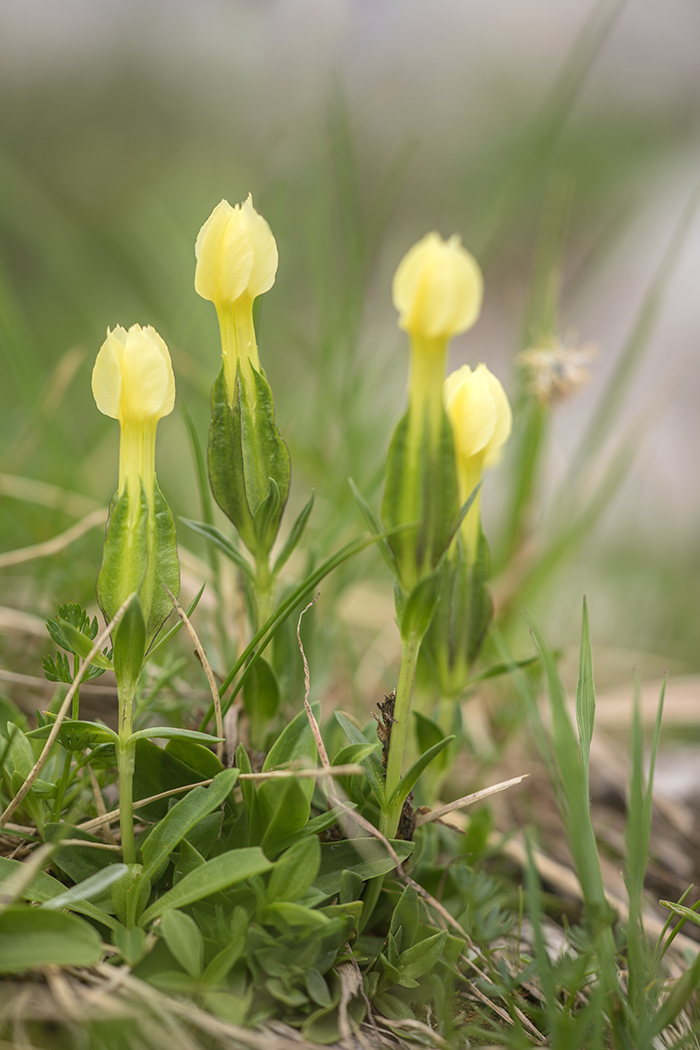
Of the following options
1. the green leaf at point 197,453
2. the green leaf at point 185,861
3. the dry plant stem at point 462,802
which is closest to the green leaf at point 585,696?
the dry plant stem at point 462,802

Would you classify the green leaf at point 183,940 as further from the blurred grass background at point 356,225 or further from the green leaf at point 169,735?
the blurred grass background at point 356,225

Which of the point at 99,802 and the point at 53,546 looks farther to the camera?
the point at 53,546

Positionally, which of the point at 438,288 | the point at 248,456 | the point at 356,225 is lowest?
the point at 248,456

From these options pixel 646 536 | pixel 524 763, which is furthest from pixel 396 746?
pixel 646 536

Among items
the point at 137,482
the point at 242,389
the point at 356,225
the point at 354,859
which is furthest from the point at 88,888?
the point at 356,225

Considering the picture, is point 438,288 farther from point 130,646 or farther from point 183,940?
point 183,940

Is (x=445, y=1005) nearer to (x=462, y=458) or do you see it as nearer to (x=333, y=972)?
(x=333, y=972)
